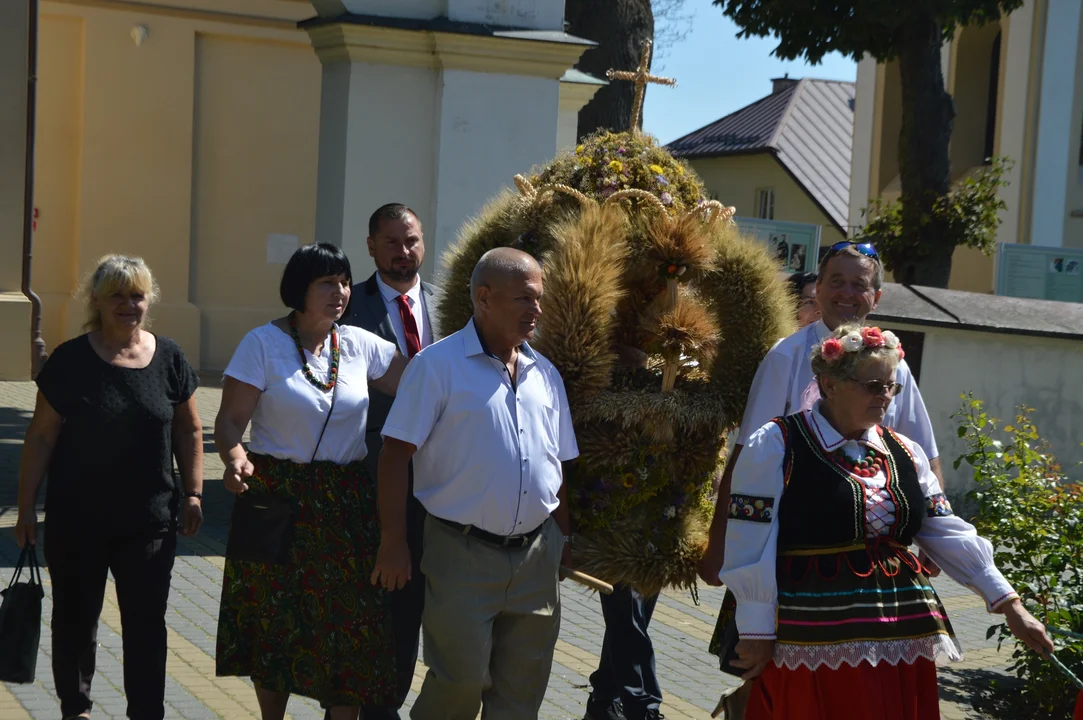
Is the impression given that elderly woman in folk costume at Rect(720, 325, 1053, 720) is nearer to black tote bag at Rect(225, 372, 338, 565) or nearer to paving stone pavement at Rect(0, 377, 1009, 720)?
black tote bag at Rect(225, 372, 338, 565)

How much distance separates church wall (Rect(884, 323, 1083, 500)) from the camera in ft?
34.4

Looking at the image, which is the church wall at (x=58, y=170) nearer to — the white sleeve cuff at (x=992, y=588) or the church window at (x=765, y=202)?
the white sleeve cuff at (x=992, y=588)

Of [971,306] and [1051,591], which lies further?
[971,306]

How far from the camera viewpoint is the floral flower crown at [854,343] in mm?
3779

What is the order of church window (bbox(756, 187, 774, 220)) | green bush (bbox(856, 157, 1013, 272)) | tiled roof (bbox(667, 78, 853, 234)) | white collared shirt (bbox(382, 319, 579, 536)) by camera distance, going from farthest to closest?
1. church window (bbox(756, 187, 774, 220))
2. tiled roof (bbox(667, 78, 853, 234))
3. green bush (bbox(856, 157, 1013, 272))
4. white collared shirt (bbox(382, 319, 579, 536))

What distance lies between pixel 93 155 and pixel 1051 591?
13.8 meters

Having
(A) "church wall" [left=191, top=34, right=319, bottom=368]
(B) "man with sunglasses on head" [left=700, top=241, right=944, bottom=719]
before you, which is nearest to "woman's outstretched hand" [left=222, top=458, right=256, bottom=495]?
(B) "man with sunglasses on head" [left=700, top=241, right=944, bottom=719]

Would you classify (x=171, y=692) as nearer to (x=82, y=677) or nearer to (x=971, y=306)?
(x=82, y=677)

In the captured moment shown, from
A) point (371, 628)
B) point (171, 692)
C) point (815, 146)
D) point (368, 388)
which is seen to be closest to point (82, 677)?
point (171, 692)

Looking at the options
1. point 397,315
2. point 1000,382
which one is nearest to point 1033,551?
point 397,315

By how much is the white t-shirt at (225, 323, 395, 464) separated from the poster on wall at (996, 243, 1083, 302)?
12.0 meters

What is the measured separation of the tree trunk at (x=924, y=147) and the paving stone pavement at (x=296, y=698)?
1021 cm

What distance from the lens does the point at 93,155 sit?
16547 mm

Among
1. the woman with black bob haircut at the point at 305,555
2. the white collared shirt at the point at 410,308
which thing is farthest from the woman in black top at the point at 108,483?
the white collared shirt at the point at 410,308
